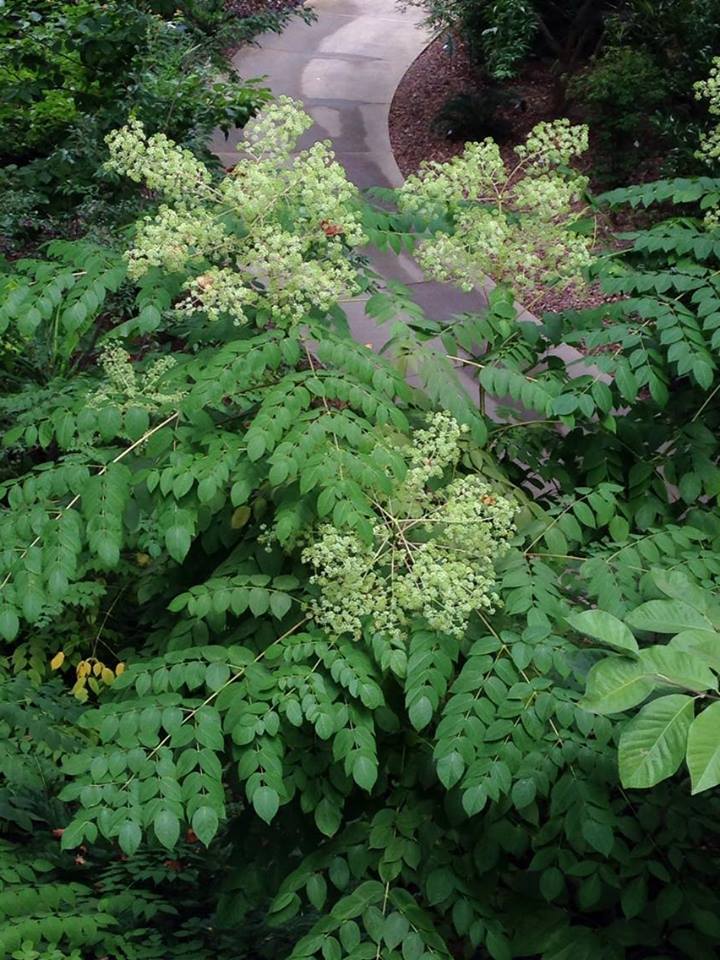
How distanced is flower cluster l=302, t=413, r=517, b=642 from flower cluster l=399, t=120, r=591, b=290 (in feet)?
2.40

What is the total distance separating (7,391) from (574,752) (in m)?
5.51

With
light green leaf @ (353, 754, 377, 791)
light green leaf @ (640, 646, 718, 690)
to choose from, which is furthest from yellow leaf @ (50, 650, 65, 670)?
light green leaf @ (640, 646, 718, 690)

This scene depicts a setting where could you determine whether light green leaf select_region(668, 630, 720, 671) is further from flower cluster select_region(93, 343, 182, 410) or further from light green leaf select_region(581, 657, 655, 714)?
flower cluster select_region(93, 343, 182, 410)

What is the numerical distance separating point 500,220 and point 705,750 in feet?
7.58

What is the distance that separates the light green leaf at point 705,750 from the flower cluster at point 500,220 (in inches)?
81.1

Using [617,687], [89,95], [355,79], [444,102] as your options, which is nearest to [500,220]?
[617,687]

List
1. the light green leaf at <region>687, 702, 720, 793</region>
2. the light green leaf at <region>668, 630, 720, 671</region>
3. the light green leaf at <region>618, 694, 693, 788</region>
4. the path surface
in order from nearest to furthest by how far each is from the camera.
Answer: the light green leaf at <region>687, 702, 720, 793</region>
the light green leaf at <region>618, 694, 693, 788</region>
the light green leaf at <region>668, 630, 720, 671</region>
the path surface

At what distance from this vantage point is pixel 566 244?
401cm

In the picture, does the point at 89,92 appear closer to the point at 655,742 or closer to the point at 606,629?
the point at 606,629

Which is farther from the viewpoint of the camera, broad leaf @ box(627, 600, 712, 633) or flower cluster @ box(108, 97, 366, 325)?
flower cluster @ box(108, 97, 366, 325)

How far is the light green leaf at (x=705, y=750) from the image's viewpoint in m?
2.06

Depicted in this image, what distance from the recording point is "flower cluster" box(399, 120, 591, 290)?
3.89 meters

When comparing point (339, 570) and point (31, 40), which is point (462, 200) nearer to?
point (339, 570)

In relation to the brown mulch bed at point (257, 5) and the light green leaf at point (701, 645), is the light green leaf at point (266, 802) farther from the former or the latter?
the brown mulch bed at point (257, 5)
